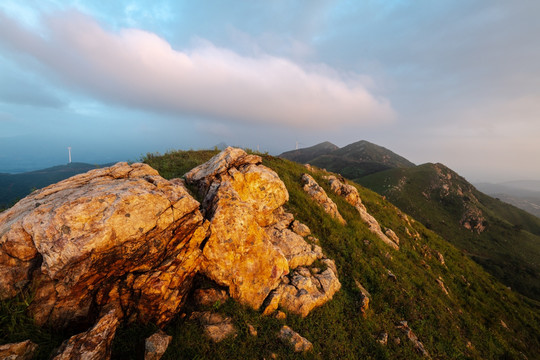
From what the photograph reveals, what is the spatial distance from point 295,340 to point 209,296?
434 cm

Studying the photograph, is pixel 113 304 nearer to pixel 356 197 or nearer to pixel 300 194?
pixel 300 194

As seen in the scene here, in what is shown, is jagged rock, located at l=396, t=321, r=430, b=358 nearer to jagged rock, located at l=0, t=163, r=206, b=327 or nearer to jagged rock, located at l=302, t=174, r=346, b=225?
jagged rock, located at l=302, t=174, r=346, b=225

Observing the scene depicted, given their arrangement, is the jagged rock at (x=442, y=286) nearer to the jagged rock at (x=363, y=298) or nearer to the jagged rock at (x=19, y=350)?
the jagged rock at (x=363, y=298)

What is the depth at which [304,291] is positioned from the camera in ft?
35.1

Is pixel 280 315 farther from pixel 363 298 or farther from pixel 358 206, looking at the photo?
pixel 358 206

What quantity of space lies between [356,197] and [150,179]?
22.2 metres

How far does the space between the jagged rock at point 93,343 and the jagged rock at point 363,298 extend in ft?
38.9

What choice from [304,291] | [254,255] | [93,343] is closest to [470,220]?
[304,291]

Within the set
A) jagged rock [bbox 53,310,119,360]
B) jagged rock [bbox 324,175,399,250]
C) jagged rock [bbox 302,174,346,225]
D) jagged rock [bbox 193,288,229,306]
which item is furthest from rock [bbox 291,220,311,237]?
jagged rock [bbox 53,310,119,360]

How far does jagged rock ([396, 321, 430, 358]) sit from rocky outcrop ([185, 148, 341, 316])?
4.30 meters

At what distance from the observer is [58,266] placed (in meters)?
6.29

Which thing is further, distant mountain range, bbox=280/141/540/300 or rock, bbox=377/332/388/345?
distant mountain range, bbox=280/141/540/300

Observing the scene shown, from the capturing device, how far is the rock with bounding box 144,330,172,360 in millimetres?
6719

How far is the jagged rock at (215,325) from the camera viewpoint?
807 centimetres
